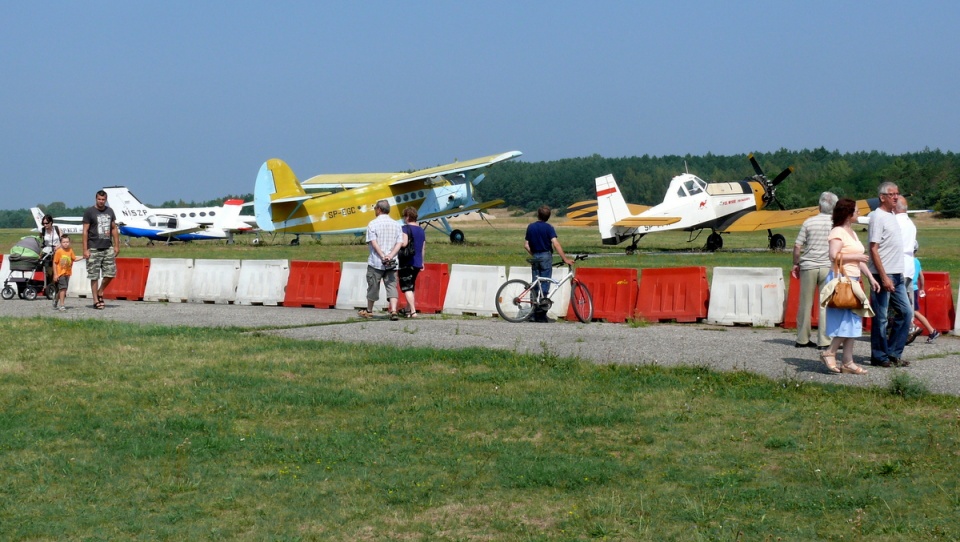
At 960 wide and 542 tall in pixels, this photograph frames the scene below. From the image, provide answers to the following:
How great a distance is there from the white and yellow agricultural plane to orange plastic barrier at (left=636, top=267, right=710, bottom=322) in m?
28.1

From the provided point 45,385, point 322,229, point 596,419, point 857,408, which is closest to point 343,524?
point 596,419

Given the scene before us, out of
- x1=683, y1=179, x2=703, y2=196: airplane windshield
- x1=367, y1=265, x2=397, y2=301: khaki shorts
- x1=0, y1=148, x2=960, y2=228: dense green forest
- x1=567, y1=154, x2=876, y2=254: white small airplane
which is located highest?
x1=0, y1=148, x2=960, y2=228: dense green forest

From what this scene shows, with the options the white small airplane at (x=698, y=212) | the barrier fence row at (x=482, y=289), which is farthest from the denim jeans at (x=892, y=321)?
the white small airplane at (x=698, y=212)

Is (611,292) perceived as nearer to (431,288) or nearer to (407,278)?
(407,278)

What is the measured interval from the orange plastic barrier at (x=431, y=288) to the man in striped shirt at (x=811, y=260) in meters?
6.81

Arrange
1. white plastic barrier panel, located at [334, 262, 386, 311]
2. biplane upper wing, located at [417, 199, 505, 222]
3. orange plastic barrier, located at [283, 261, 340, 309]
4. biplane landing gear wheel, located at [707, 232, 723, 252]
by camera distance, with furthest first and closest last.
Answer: biplane upper wing, located at [417, 199, 505, 222]
biplane landing gear wheel, located at [707, 232, 723, 252]
orange plastic barrier, located at [283, 261, 340, 309]
white plastic barrier panel, located at [334, 262, 386, 311]

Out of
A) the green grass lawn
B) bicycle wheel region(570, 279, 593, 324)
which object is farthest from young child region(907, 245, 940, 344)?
bicycle wheel region(570, 279, 593, 324)

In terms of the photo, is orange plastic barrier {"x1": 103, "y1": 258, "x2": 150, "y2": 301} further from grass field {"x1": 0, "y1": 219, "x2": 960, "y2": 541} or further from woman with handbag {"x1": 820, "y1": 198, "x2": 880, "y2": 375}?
woman with handbag {"x1": 820, "y1": 198, "x2": 880, "y2": 375}

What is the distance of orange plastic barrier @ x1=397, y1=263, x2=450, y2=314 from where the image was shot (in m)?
17.3

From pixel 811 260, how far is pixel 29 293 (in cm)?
1637

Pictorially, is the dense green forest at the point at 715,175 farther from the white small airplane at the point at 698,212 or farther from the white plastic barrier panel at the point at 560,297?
the white plastic barrier panel at the point at 560,297

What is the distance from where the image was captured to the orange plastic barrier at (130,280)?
21.3 m

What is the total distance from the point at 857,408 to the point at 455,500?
376 centimetres

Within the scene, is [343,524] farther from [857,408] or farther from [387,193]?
[387,193]
